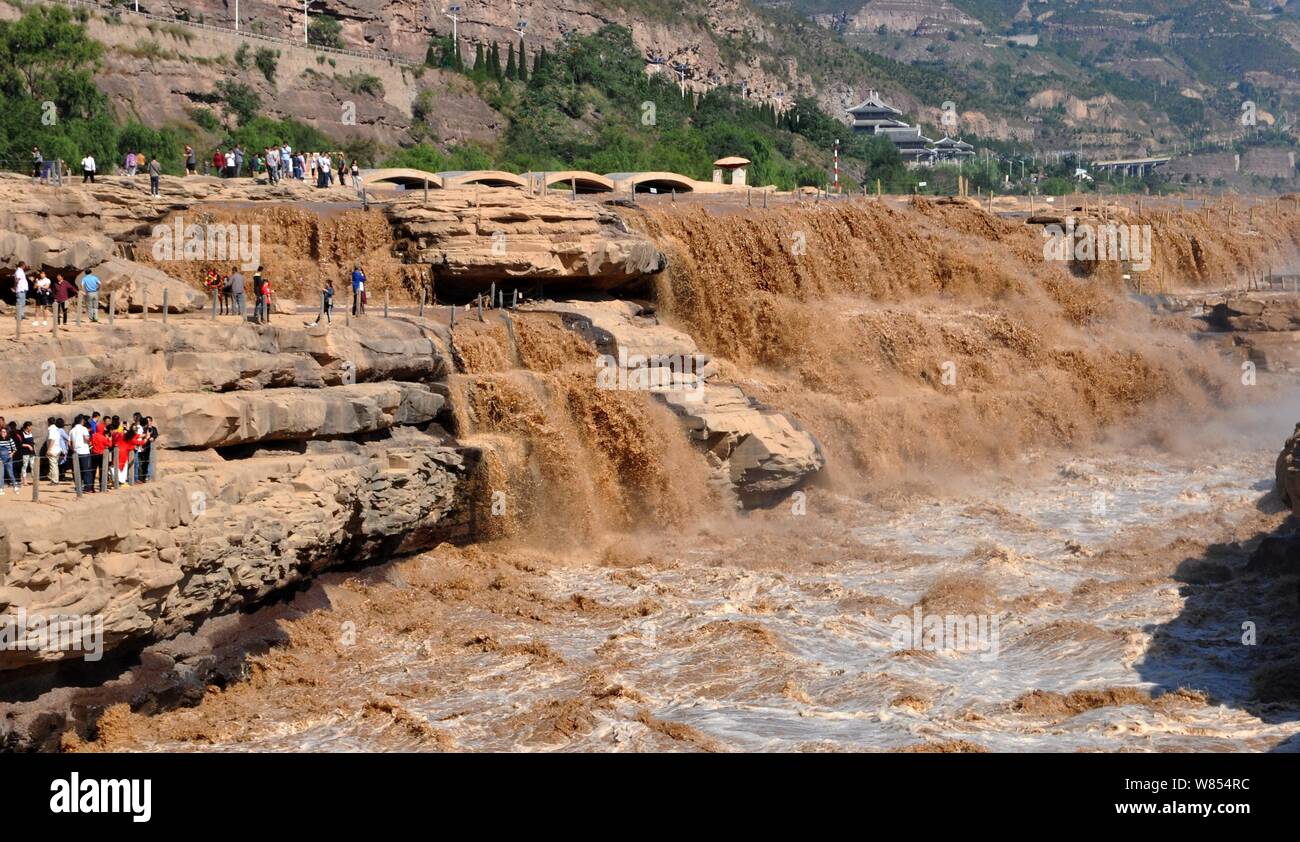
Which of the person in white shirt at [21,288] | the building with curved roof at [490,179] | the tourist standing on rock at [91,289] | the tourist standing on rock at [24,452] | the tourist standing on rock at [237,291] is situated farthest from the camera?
the building with curved roof at [490,179]

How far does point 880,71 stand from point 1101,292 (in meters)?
146

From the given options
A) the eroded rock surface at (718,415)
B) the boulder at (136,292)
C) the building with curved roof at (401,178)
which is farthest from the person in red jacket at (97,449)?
the building with curved roof at (401,178)

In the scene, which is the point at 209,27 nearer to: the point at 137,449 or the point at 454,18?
the point at 454,18

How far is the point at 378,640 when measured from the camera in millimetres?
25484

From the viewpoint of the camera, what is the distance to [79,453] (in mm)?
21406

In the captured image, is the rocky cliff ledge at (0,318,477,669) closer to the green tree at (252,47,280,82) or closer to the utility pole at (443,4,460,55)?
the green tree at (252,47,280,82)

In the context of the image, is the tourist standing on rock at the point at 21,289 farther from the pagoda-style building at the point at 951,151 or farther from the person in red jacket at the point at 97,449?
the pagoda-style building at the point at 951,151

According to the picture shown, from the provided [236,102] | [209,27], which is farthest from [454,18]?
[236,102]

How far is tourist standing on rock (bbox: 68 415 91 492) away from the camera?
21.4 metres

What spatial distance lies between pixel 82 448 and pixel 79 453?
77mm

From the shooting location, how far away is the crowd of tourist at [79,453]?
21.1 metres

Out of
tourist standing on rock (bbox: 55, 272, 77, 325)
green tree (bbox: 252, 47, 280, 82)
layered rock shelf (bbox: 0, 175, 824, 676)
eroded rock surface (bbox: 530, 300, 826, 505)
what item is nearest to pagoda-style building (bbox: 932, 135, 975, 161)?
green tree (bbox: 252, 47, 280, 82)

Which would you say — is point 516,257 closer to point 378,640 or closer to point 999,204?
point 378,640

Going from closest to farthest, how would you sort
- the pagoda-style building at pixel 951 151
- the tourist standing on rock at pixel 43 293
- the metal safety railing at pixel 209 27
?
the tourist standing on rock at pixel 43 293
the metal safety railing at pixel 209 27
the pagoda-style building at pixel 951 151
